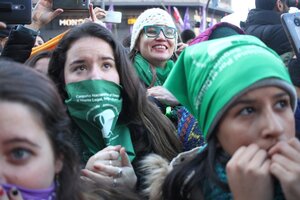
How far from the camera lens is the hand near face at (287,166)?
→ 1557 mm

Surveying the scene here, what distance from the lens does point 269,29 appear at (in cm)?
363

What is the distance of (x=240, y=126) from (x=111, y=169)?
2.49 ft

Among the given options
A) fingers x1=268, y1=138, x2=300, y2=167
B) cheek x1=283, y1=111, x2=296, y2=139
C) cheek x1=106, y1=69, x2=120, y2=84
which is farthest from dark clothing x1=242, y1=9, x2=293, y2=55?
fingers x1=268, y1=138, x2=300, y2=167

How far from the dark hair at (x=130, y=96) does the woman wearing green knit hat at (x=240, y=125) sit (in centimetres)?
65

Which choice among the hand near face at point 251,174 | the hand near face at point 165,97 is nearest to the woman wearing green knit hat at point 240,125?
the hand near face at point 251,174

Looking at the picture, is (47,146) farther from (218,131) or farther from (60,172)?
(218,131)

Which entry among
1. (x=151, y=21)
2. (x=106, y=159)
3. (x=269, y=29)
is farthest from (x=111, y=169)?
(x=151, y=21)

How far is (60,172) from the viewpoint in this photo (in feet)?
6.09

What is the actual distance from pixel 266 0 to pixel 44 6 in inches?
74.9

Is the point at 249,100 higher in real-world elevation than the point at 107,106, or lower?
higher

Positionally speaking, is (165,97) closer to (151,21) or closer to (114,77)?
(114,77)

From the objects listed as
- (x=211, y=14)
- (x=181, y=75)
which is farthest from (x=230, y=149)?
(x=211, y=14)

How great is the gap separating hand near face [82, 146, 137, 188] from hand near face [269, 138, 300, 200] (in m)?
0.87

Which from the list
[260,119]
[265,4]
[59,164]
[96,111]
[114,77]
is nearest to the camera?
[260,119]
